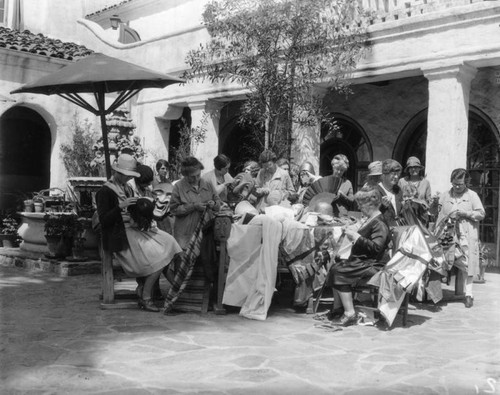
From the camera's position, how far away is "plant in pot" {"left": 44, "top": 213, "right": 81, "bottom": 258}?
361 inches

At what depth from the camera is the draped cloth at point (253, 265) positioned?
6262 millimetres

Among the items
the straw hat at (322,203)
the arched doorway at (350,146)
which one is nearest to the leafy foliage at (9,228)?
the arched doorway at (350,146)

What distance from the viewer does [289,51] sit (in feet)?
34.0

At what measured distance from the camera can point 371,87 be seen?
42.0 feet

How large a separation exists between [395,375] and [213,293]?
9.20 feet

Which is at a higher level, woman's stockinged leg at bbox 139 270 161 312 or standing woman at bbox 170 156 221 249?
standing woman at bbox 170 156 221 249

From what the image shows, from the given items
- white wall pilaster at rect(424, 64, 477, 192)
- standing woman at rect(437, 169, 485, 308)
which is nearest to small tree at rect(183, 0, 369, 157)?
white wall pilaster at rect(424, 64, 477, 192)

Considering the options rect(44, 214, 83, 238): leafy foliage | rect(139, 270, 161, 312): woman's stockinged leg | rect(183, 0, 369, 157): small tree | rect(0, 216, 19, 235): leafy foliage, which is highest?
rect(183, 0, 369, 157): small tree

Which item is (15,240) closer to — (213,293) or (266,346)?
(213,293)

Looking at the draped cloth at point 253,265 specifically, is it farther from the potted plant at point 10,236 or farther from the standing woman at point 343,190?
the potted plant at point 10,236

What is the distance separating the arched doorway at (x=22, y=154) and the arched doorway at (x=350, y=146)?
7941 millimetres

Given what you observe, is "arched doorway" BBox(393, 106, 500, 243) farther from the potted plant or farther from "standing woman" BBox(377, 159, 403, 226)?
the potted plant

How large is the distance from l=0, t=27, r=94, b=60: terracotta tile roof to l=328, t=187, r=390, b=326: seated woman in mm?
10262

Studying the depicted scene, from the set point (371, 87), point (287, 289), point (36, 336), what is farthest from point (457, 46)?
point (36, 336)
